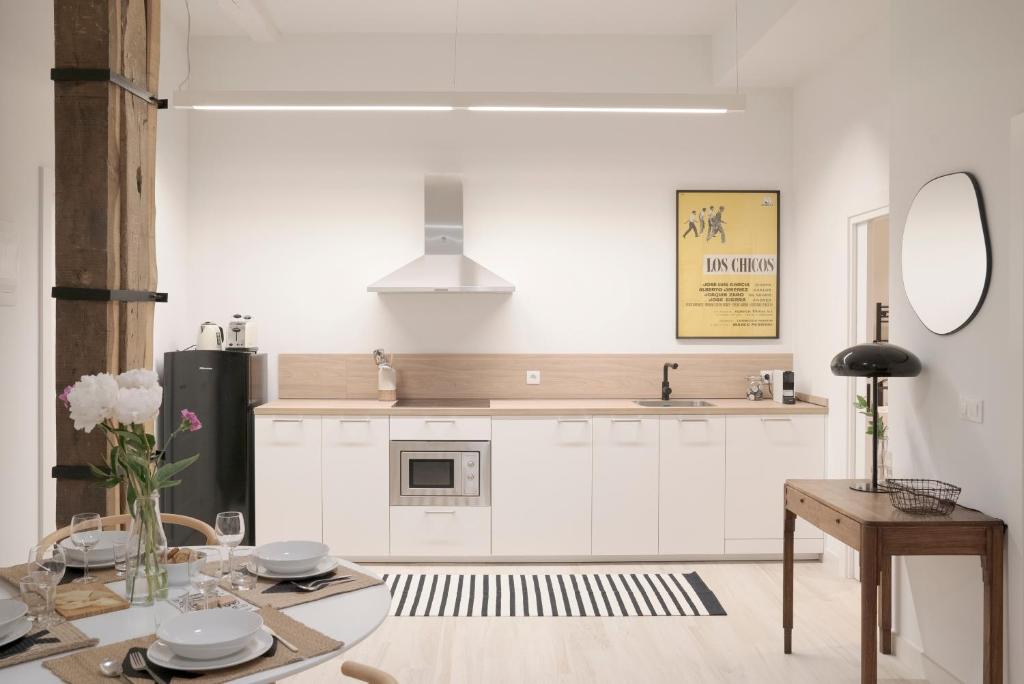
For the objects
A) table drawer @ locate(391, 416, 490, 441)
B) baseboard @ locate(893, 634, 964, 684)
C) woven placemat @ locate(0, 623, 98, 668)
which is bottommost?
baseboard @ locate(893, 634, 964, 684)

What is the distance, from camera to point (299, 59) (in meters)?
5.35

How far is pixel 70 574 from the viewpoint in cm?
215

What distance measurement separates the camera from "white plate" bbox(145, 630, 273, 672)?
60.3 inches

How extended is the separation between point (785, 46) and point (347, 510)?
12.1 ft

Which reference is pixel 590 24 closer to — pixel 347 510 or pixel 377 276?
pixel 377 276

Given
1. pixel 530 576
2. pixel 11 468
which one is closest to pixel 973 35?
pixel 530 576

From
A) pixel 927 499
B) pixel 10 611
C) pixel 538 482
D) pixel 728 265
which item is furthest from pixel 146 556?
pixel 728 265

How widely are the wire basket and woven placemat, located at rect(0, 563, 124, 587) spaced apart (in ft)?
8.33

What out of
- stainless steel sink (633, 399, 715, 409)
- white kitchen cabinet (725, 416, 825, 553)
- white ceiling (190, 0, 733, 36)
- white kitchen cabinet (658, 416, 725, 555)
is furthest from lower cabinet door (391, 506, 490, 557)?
white ceiling (190, 0, 733, 36)

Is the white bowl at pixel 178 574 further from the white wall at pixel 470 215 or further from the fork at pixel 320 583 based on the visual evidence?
the white wall at pixel 470 215

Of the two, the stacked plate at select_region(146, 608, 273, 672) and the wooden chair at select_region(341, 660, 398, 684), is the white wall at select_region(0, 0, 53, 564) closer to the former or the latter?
the stacked plate at select_region(146, 608, 273, 672)

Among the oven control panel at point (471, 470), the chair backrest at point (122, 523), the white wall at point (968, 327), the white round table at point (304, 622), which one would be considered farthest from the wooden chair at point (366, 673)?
the oven control panel at point (471, 470)

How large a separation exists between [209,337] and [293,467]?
999 mm

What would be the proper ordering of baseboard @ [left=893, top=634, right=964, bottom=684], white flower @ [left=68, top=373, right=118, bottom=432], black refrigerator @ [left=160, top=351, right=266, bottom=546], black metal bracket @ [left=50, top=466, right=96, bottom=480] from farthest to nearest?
black refrigerator @ [left=160, top=351, right=266, bottom=546] < baseboard @ [left=893, top=634, right=964, bottom=684] < black metal bracket @ [left=50, top=466, right=96, bottom=480] < white flower @ [left=68, top=373, right=118, bottom=432]
